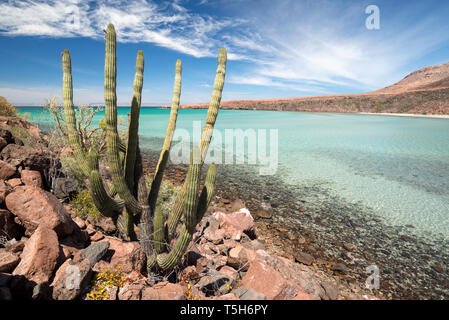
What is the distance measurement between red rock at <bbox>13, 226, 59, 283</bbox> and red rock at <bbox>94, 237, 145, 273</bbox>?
57 cm

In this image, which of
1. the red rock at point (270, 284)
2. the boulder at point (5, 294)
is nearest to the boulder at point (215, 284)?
the red rock at point (270, 284)

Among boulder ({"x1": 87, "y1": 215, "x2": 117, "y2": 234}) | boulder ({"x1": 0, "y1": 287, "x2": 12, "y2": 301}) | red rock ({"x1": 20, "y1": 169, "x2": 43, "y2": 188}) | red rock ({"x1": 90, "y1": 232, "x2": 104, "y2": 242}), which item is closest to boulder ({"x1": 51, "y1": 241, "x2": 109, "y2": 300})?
boulder ({"x1": 0, "y1": 287, "x2": 12, "y2": 301})

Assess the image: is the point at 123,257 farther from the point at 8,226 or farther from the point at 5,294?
the point at 8,226

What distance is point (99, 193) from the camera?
2992 millimetres

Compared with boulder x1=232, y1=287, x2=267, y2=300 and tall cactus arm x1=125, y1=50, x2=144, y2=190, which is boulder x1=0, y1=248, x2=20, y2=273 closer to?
tall cactus arm x1=125, y1=50, x2=144, y2=190

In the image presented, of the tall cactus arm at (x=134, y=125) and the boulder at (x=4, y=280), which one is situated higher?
the tall cactus arm at (x=134, y=125)

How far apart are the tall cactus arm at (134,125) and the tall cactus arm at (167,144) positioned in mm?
472

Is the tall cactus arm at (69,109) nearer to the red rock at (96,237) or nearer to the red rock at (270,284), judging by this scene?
the red rock at (96,237)

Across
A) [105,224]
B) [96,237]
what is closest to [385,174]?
[105,224]

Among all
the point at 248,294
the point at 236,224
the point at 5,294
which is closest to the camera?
the point at 5,294

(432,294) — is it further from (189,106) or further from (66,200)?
(189,106)

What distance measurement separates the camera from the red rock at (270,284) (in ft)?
10.0

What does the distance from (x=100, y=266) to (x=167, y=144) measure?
225 centimetres
